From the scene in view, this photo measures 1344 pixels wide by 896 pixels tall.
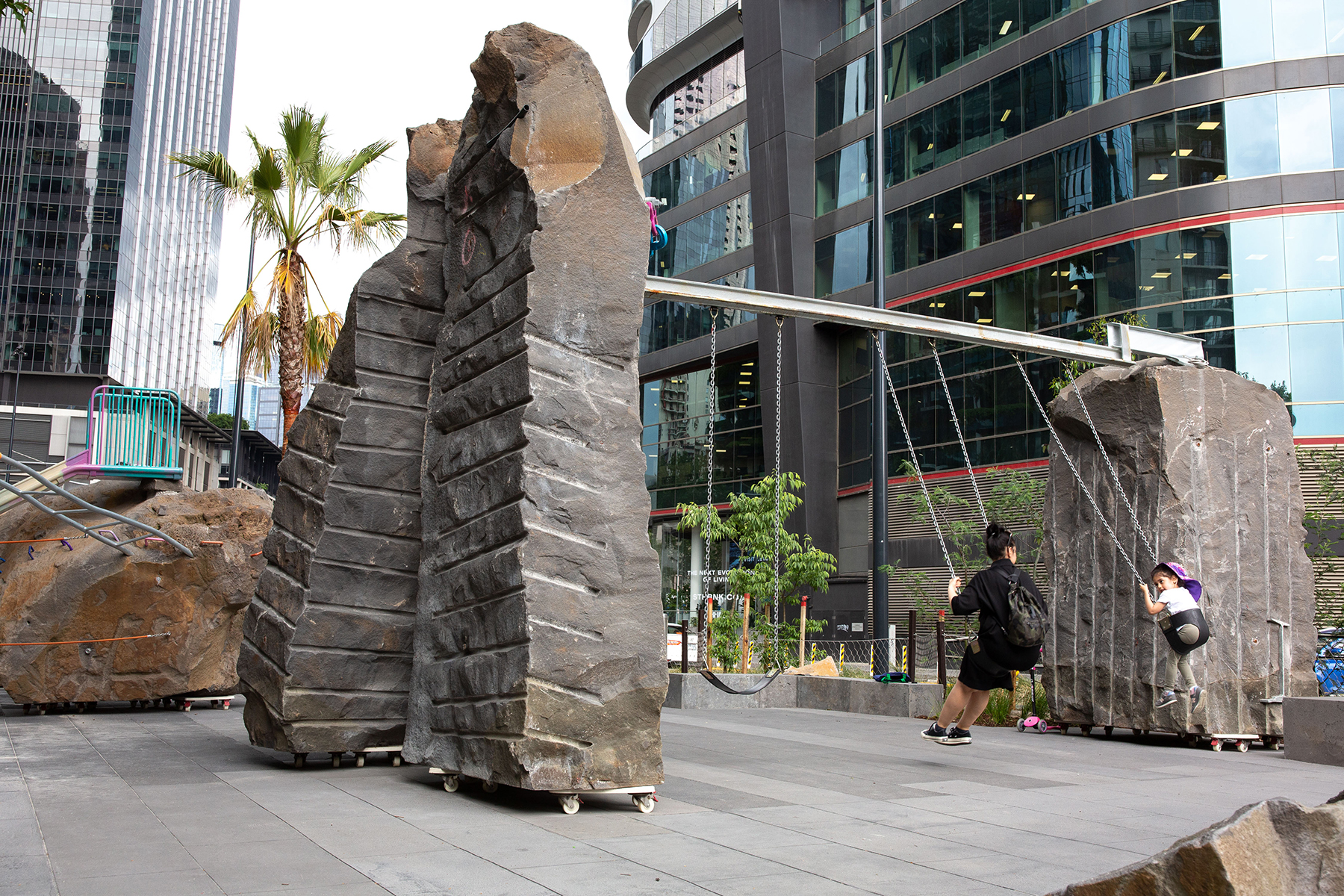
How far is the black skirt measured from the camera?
29.0 feet

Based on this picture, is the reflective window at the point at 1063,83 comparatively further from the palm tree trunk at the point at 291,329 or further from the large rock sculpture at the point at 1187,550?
the palm tree trunk at the point at 291,329

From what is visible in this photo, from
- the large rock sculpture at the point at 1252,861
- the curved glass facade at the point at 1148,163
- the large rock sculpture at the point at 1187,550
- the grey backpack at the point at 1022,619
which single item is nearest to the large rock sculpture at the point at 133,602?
the grey backpack at the point at 1022,619

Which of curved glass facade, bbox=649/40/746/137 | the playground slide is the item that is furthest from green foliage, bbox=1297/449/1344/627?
curved glass facade, bbox=649/40/746/137

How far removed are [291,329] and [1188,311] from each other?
835 inches

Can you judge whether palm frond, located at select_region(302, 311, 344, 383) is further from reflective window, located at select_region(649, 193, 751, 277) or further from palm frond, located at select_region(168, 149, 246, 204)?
reflective window, located at select_region(649, 193, 751, 277)

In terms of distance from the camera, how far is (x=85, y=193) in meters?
91.3

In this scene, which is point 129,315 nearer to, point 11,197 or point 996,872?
point 11,197

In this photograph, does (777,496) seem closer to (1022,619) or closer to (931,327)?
(931,327)

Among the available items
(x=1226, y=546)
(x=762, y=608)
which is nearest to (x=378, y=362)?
(x=1226, y=546)

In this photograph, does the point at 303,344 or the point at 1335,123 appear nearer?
the point at 303,344

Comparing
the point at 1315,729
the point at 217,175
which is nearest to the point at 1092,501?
the point at 1315,729

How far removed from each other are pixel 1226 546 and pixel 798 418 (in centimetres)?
2527

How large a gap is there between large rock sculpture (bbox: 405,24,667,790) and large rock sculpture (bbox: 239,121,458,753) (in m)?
0.57

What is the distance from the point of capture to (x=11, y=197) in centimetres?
8931
